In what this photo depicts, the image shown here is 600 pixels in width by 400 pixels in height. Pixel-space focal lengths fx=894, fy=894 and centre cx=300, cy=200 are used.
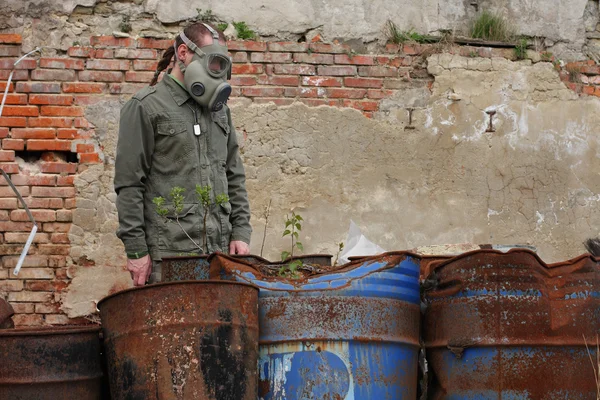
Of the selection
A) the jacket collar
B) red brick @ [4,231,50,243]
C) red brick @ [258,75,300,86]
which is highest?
red brick @ [258,75,300,86]

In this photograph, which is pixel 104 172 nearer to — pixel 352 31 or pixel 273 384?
pixel 352 31

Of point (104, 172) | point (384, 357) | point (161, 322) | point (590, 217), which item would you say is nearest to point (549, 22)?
point (590, 217)

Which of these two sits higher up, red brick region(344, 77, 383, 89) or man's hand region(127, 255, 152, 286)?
red brick region(344, 77, 383, 89)

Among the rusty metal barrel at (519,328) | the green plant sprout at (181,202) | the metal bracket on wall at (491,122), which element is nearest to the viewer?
the rusty metal barrel at (519,328)

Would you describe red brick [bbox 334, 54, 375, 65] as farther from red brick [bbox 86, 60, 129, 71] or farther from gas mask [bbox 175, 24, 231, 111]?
gas mask [bbox 175, 24, 231, 111]

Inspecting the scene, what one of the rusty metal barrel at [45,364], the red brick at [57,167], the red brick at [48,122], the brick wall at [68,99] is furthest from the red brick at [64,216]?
the rusty metal barrel at [45,364]

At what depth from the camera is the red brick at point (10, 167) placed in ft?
21.3

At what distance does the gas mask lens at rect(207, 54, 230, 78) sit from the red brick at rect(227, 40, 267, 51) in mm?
2151

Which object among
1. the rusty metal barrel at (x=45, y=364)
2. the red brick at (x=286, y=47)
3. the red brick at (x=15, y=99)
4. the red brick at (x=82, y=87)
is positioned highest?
the red brick at (x=286, y=47)

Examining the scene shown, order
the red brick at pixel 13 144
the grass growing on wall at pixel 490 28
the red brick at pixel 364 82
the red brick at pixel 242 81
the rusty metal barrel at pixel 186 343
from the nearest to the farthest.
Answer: the rusty metal barrel at pixel 186 343, the red brick at pixel 13 144, the red brick at pixel 242 81, the red brick at pixel 364 82, the grass growing on wall at pixel 490 28

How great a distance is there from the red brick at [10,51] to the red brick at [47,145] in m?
0.66

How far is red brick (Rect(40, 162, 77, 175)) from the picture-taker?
6551mm

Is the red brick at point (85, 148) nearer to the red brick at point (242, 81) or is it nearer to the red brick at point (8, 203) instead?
the red brick at point (8, 203)

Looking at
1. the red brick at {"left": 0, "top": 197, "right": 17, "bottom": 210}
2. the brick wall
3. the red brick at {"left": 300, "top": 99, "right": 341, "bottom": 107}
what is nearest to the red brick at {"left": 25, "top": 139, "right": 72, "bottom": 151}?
the brick wall
